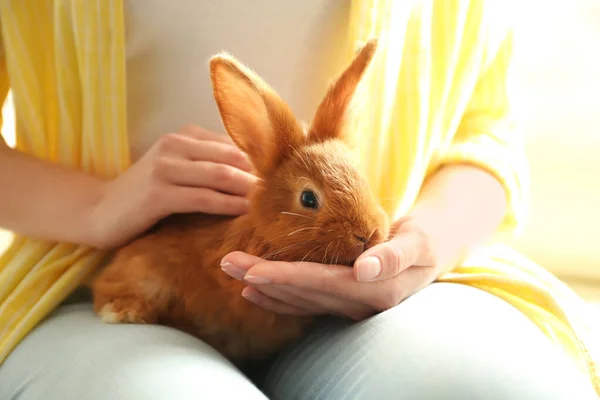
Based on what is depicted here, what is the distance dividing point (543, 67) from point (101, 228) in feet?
2.71

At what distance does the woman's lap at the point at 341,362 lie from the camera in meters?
0.55

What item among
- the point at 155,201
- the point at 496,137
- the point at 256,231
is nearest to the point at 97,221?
the point at 155,201

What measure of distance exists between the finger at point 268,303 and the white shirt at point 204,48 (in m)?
0.25

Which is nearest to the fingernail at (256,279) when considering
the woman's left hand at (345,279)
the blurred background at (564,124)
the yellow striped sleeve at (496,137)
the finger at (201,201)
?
the woman's left hand at (345,279)

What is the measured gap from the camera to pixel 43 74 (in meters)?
0.75

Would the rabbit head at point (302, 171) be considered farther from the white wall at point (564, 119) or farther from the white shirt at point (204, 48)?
the white wall at point (564, 119)

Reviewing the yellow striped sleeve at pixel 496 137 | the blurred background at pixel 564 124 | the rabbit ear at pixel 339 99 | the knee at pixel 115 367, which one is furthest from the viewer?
the blurred background at pixel 564 124

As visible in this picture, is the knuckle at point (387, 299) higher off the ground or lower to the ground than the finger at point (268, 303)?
higher

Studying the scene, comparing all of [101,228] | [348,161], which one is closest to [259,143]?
[348,161]

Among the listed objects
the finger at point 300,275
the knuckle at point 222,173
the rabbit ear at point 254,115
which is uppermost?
the rabbit ear at point 254,115

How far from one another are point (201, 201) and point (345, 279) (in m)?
0.19

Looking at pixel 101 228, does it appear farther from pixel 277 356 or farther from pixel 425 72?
pixel 425 72

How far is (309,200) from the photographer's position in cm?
61

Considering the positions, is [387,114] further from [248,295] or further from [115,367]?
[115,367]
